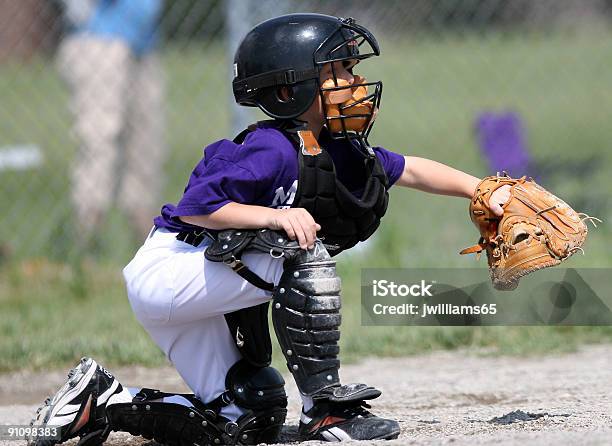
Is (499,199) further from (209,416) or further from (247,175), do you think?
(209,416)

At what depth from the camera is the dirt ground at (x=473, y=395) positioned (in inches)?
122

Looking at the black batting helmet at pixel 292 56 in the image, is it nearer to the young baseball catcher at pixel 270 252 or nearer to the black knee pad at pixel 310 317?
the young baseball catcher at pixel 270 252

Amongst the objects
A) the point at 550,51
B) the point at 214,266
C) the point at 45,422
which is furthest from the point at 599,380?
the point at 550,51

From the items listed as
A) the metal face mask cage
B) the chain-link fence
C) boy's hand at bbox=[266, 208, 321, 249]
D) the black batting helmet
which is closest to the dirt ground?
boy's hand at bbox=[266, 208, 321, 249]

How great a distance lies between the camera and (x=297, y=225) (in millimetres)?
3031

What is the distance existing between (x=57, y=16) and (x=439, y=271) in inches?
112

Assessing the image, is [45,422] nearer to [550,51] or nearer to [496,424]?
[496,424]

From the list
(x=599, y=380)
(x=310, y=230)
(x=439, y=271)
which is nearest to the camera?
(x=310, y=230)

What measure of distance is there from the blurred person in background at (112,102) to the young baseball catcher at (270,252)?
314 cm

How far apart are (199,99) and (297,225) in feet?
18.6

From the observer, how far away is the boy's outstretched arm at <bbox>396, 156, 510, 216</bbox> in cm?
350

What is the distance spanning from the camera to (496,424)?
329cm

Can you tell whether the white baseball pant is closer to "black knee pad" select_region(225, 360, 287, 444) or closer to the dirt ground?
"black knee pad" select_region(225, 360, 287, 444)

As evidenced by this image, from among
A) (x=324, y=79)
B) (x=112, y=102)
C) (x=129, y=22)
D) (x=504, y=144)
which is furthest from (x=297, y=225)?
(x=504, y=144)
